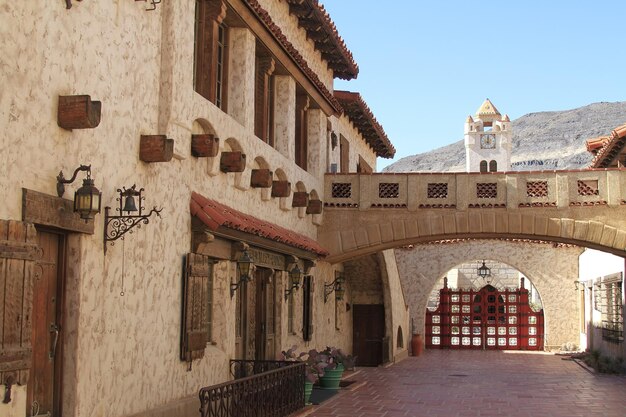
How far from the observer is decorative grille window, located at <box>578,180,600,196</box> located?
18422 mm

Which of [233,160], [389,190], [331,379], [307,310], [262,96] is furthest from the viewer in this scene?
[389,190]

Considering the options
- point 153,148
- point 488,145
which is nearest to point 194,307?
point 153,148

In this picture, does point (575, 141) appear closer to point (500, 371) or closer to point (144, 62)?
point (500, 371)

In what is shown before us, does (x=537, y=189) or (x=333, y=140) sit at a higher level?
(x=333, y=140)

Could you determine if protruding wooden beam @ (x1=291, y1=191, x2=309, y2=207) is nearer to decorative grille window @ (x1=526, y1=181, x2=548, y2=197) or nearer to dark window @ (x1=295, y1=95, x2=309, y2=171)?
dark window @ (x1=295, y1=95, x2=309, y2=171)

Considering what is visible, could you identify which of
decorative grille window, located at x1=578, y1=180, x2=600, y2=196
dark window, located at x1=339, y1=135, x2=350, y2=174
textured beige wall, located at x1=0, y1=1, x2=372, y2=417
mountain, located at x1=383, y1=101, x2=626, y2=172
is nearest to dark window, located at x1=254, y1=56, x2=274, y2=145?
textured beige wall, located at x1=0, y1=1, x2=372, y2=417

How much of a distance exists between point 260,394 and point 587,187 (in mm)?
10173

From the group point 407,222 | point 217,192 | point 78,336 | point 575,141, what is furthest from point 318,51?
point 575,141

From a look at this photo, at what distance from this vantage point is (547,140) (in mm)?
133875

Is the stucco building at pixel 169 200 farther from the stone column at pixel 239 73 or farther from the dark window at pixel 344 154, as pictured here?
the dark window at pixel 344 154

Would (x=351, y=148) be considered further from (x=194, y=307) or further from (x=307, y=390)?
(x=194, y=307)

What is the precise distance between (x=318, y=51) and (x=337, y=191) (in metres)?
3.23

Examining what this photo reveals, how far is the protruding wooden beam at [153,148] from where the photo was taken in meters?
9.48

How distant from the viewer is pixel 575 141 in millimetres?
129375
